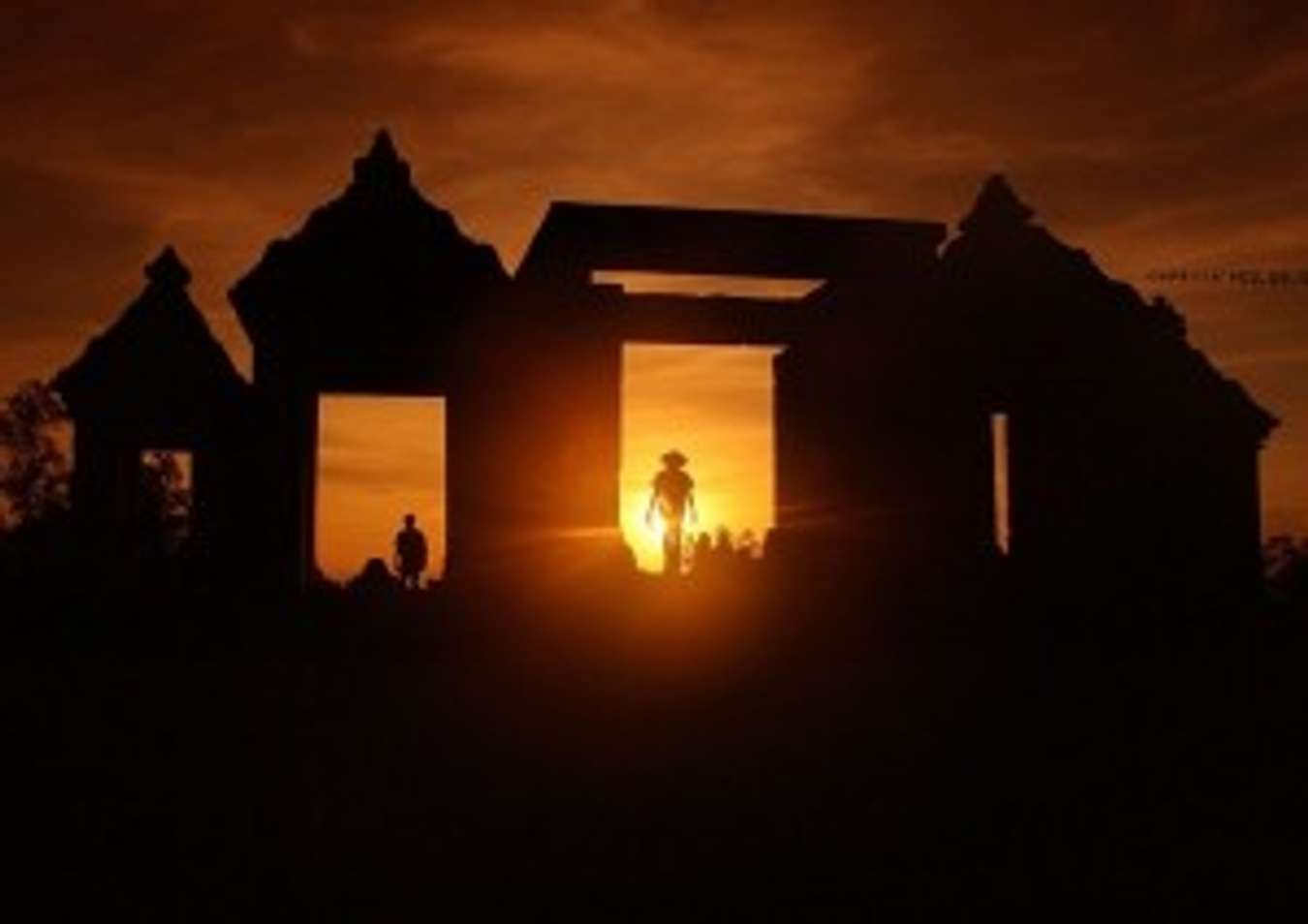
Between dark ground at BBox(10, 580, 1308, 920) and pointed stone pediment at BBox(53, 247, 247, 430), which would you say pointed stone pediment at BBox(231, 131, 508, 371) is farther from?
dark ground at BBox(10, 580, 1308, 920)

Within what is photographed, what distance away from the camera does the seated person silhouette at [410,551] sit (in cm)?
2369

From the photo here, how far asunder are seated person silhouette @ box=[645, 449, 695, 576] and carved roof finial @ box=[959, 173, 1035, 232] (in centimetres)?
567

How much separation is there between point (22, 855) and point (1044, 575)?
1555 cm

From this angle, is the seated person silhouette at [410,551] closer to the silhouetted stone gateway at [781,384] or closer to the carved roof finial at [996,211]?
the silhouetted stone gateway at [781,384]

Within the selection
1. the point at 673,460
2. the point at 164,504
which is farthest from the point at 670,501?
the point at 164,504

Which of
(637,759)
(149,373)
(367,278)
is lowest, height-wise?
(637,759)

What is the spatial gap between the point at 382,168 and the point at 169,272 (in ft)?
13.9

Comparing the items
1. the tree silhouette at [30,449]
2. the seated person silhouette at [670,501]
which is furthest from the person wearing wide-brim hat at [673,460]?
the tree silhouette at [30,449]

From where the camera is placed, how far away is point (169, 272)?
851 inches

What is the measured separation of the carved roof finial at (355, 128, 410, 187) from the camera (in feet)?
62.1

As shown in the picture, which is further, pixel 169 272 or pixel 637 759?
pixel 169 272

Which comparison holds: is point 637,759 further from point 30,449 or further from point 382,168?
point 30,449

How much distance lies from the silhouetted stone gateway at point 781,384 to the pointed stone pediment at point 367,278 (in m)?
0.03

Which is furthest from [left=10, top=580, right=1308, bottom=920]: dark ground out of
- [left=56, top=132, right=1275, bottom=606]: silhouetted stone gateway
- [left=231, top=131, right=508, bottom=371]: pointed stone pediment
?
[left=231, top=131, right=508, bottom=371]: pointed stone pediment
